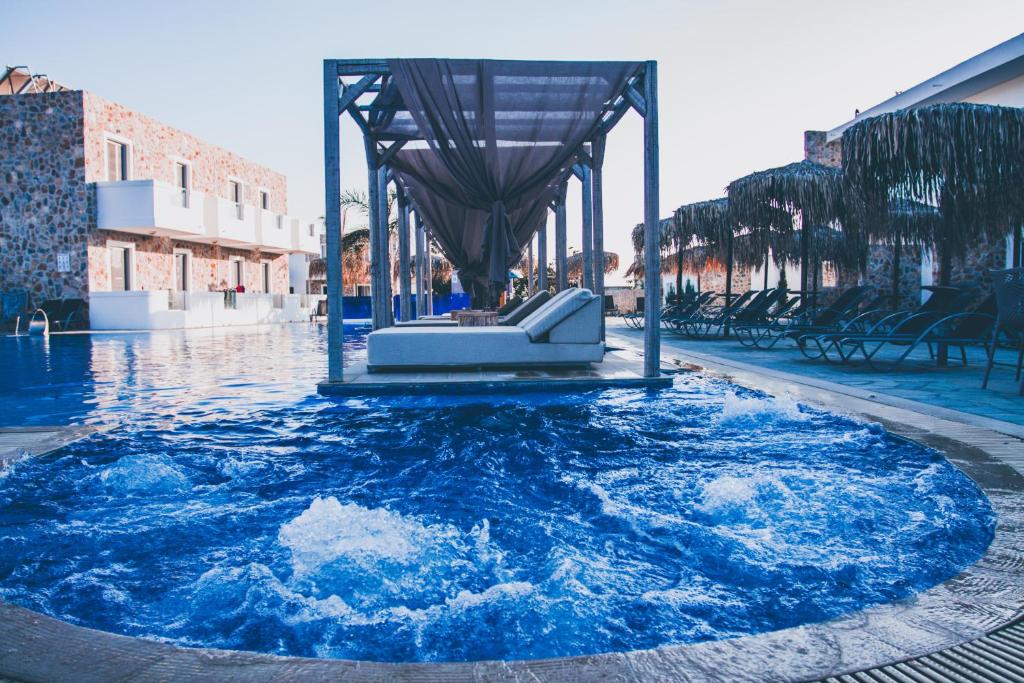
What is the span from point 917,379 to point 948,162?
2.91 m

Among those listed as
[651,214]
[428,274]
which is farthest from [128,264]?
[651,214]

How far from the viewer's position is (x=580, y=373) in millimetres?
6738

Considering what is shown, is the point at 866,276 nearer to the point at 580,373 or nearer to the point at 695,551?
the point at 580,373

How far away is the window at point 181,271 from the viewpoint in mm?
23078

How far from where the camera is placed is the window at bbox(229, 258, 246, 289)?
26594mm

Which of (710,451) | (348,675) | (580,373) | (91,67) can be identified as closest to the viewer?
(348,675)

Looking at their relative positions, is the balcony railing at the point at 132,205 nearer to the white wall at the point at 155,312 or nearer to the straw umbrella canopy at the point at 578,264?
the white wall at the point at 155,312

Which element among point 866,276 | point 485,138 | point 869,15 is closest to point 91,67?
point 485,138

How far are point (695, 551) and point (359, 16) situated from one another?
31.3 ft

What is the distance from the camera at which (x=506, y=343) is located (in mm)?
6719

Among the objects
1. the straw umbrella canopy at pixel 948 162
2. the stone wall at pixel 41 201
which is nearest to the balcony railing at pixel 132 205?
the stone wall at pixel 41 201

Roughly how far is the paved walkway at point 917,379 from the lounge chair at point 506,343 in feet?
6.81

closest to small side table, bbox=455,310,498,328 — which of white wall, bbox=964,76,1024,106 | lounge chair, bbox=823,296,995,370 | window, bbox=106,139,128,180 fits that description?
lounge chair, bbox=823,296,995,370

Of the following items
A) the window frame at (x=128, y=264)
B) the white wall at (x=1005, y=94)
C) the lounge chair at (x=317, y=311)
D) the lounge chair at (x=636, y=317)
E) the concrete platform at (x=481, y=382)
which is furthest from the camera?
the lounge chair at (x=317, y=311)
